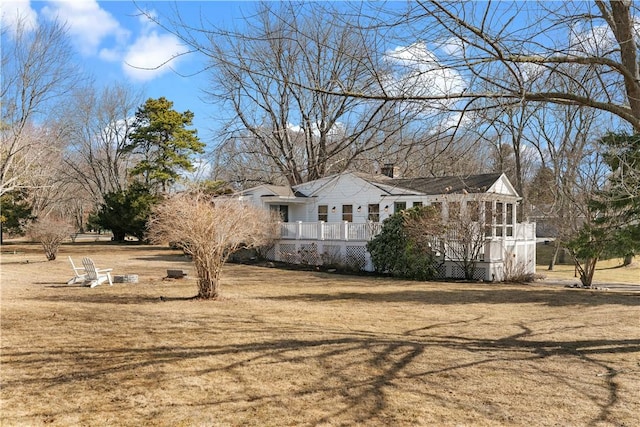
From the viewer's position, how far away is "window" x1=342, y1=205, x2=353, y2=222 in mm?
26734

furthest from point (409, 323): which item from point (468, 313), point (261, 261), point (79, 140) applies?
point (79, 140)

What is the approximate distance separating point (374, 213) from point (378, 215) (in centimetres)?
23

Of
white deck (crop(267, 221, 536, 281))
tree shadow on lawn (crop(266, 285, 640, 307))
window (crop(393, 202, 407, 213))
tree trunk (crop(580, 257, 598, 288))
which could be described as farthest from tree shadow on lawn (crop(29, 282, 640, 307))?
window (crop(393, 202, 407, 213))

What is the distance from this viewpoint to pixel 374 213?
25578 millimetres

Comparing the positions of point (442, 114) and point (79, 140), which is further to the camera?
point (79, 140)

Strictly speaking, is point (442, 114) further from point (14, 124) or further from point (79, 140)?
point (79, 140)

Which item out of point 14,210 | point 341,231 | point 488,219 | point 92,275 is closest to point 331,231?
point 341,231

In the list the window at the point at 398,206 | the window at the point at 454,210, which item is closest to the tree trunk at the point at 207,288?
the window at the point at 454,210

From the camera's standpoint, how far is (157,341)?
7.30m

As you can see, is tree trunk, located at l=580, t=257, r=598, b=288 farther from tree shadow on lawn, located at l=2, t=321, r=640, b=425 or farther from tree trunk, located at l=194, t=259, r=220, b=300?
tree trunk, located at l=194, t=259, r=220, b=300

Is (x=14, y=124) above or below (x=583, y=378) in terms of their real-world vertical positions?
above

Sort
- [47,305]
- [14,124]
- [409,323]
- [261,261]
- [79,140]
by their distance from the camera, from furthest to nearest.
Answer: [79,140] → [14,124] → [261,261] → [47,305] → [409,323]

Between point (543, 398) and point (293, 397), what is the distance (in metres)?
2.44

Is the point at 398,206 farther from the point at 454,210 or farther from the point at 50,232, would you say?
the point at 50,232
